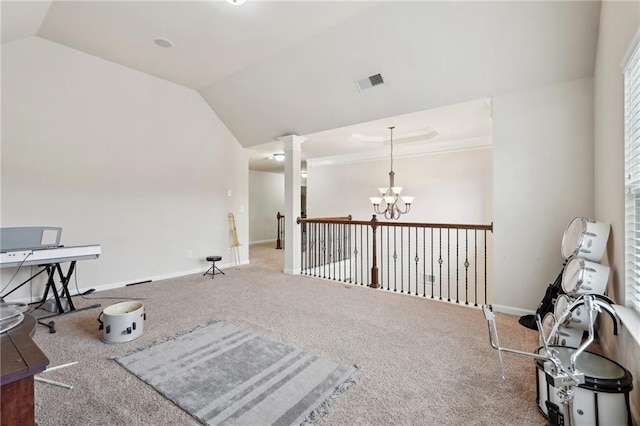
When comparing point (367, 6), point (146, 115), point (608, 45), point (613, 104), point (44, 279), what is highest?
point (367, 6)

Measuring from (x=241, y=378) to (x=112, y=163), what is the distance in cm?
371

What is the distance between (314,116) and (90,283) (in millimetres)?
3922

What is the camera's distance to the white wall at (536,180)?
280 cm

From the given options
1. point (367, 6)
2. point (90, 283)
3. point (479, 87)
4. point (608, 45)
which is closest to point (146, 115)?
point (90, 283)

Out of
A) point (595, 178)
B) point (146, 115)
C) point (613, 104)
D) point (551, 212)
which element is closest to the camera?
point (613, 104)

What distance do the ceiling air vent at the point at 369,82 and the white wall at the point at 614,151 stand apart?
1.94 m

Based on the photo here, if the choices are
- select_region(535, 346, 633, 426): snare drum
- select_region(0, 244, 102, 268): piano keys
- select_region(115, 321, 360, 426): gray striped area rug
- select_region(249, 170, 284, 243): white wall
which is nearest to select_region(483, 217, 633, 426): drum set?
select_region(535, 346, 633, 426): snare drum

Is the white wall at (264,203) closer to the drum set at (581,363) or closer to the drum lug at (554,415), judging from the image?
the drum set at (581,363)

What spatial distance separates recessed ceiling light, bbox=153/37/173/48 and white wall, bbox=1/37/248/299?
105 cm

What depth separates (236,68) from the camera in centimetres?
414

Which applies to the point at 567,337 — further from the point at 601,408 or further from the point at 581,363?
the point at 601,408

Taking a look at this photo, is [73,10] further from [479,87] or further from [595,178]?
[595,178]

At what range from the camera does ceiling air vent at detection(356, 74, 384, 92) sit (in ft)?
11.5

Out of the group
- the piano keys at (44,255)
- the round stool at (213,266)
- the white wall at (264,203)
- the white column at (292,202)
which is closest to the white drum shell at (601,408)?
the white column at (292,202)
